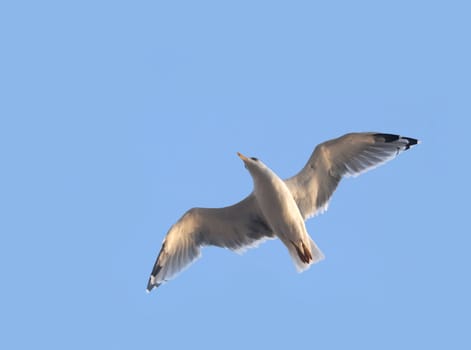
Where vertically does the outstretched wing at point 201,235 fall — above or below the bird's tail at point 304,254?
above

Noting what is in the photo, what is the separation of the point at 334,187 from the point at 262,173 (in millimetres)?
1098

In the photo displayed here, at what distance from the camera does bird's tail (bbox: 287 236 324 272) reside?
1093 cm

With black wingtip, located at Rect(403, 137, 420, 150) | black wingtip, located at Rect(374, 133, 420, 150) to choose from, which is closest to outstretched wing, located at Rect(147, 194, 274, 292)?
black wingtip, located at Rect(374, 133, 420, 150)

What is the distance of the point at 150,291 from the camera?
11.7 metres

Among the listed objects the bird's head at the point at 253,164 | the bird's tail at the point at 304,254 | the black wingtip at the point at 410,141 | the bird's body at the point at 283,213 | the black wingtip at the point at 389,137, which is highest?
the bird's head at the point at 253,164

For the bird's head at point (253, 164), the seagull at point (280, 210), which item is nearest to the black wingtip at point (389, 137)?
the seagull at point (280, 210)

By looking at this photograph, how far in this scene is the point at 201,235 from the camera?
11.7 metres

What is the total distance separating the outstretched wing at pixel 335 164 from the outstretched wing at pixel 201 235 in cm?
65

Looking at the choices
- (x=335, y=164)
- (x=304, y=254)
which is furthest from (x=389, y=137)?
(x=304, y=254)

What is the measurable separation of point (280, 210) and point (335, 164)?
1.07m

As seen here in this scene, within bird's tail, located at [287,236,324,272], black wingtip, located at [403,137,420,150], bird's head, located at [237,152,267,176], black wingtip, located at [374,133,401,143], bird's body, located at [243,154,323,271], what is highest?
bird's head, located at [237,152,267,176]

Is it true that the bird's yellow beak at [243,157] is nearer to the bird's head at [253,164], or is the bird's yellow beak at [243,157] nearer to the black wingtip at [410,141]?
the bird's head at [253,164]

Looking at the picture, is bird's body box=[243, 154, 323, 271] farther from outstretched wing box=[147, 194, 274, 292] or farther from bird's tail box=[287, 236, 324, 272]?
outstretched wing box=[147, 194, 274, 292]

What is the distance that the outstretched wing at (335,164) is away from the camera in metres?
11.3
